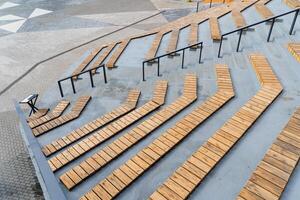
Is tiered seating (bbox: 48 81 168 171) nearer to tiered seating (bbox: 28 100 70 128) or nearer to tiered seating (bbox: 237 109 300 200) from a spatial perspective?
tiered seating (bbox: 28 100 70 128)

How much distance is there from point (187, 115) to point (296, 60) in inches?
155

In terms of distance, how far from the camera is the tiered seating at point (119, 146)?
477cm

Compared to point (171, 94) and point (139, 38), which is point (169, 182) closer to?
point (171, 94)

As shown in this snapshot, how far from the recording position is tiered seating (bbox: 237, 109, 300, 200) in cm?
390

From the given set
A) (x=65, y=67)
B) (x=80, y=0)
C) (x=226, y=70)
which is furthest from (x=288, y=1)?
(x=80, y=0)

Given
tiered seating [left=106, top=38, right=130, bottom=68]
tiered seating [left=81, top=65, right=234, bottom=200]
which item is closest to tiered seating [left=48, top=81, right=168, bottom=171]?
tiered seating [left=81, top=65, right=234, bottom=200]

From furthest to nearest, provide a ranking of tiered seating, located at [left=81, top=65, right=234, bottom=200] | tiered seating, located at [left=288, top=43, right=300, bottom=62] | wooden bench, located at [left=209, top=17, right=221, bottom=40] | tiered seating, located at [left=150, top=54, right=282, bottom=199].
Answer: wooden bench, located at [left=209, top=17, right=221, bottom=40], tiered seating, located at [left=288, top=43, right=300, bottom=62], tiered seating, located at [left=81, top=65, right=234, bottom=200], tiered seating, located at [left=150, top=54, right=282, bottom=199]

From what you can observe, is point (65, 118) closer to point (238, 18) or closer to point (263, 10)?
point (238, 18)

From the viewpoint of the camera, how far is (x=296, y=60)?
7.11m

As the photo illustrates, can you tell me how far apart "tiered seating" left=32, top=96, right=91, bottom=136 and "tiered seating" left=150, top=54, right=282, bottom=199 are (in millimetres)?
4230

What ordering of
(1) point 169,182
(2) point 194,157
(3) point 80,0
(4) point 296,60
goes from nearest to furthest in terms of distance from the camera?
(1) point 169,182 → (2) point 194,157 → (4) point 296,60 → (3) point 80,0

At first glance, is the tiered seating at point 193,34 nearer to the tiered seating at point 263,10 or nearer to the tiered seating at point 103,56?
the tiered seating at point 263,10

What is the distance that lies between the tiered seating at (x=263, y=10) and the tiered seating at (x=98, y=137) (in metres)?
6.34

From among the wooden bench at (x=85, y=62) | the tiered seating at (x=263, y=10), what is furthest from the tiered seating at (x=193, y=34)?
the wooden bench at (x=85, y=62)
